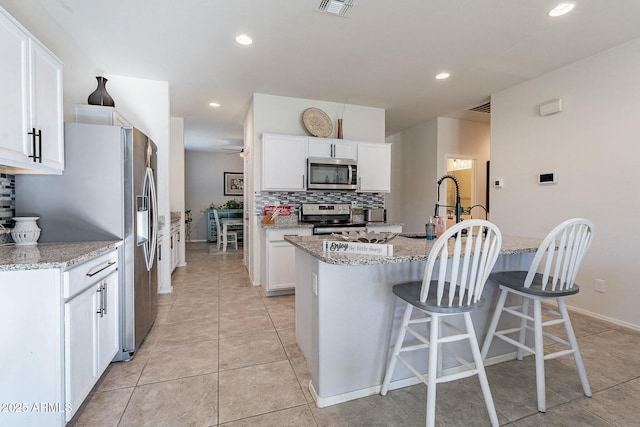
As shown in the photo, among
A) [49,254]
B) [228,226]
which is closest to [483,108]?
[49,254]

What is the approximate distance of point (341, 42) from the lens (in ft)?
8.68

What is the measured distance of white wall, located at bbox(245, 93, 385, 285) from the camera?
12.9 ft

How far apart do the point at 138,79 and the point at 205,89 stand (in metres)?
0.73

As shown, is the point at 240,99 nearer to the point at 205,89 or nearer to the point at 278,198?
the point at 205,89

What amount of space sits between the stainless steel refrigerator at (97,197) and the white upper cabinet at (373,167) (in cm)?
286

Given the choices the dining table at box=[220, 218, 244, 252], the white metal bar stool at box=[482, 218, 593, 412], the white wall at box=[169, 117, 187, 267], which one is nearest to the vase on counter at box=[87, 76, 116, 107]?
the white wall at box=[169, 117, 187, 267]

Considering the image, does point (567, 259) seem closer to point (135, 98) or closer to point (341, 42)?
point (341, 42)

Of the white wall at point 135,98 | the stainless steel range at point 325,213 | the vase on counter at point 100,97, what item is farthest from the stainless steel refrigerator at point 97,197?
the stainless steel range at point 325,213

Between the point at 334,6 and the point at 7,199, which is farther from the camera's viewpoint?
the point at 334,6

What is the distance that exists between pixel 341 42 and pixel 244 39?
86 centimetres

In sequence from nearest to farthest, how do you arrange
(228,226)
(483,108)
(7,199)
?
(7,199)
(483,108)
(228,226)

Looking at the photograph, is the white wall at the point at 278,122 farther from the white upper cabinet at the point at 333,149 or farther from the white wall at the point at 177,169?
the white wall at the point at 177,169

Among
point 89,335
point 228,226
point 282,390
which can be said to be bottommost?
point 282,390

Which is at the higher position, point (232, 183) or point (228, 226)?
point (232, 183)
